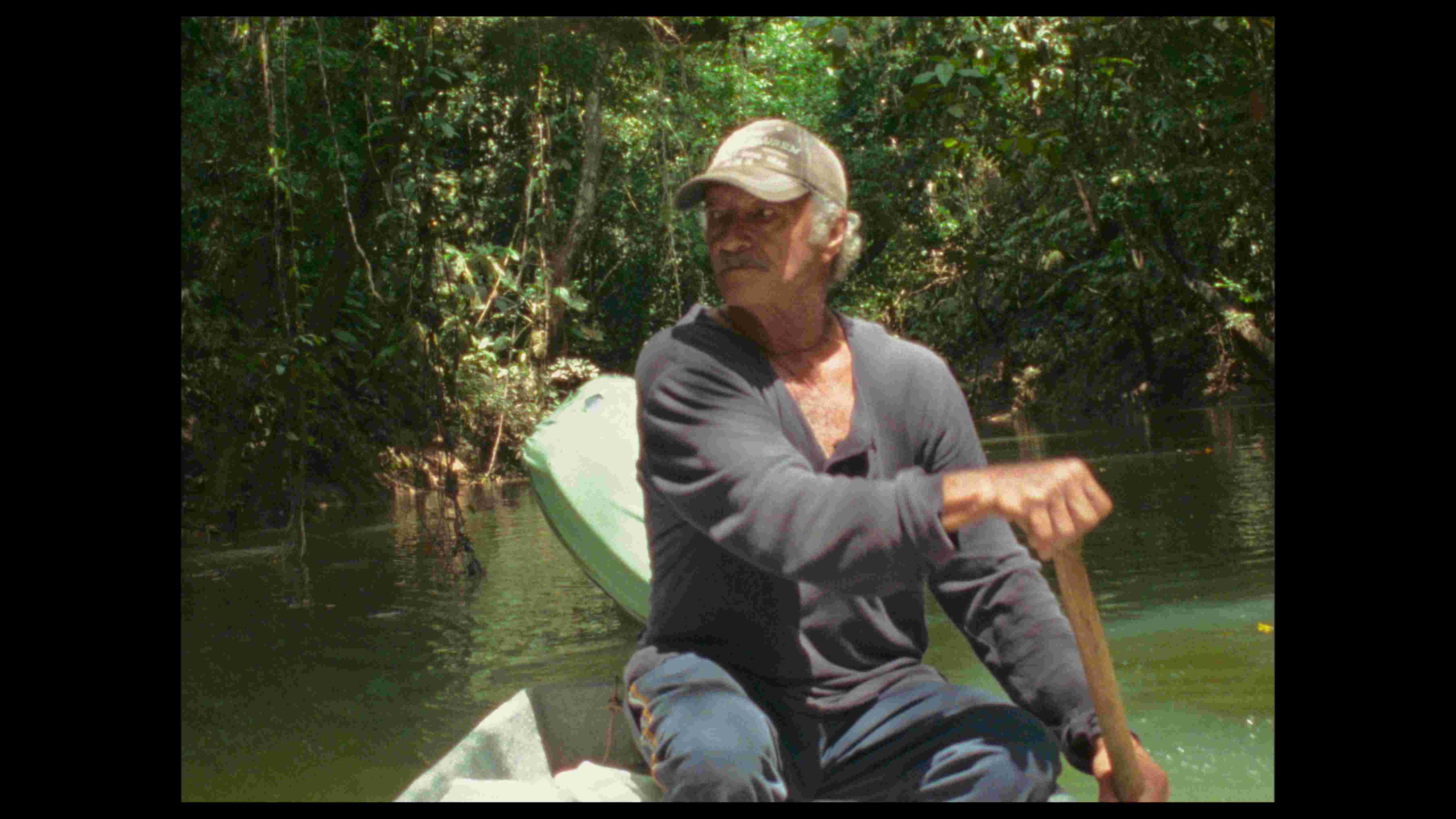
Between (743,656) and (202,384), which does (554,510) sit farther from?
(202,384)

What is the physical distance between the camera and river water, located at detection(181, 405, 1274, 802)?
4812 millimetres

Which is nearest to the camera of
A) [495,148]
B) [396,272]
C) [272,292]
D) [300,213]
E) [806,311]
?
[806,311]

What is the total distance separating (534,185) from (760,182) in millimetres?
6559

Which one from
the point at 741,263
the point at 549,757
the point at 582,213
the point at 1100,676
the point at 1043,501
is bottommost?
the point at 549,757

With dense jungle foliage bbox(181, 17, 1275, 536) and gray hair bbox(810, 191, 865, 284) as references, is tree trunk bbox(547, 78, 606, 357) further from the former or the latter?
gray hair bbox(810, 191, 865, 284)

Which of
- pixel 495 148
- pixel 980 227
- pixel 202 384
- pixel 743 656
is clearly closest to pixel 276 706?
pixel 202 384

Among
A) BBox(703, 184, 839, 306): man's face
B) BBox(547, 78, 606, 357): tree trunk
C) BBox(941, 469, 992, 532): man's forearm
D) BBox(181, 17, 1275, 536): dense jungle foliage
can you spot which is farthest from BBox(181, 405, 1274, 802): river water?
BBox(547, 78, 606, 357): tree trunk

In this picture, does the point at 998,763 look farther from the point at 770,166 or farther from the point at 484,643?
the point at 484,643

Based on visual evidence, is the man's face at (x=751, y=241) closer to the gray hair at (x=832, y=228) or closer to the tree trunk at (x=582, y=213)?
the gray hair at (x=832, y=228)

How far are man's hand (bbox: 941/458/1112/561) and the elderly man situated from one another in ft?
0.22

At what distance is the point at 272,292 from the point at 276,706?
213cm

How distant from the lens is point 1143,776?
2129 millimetres

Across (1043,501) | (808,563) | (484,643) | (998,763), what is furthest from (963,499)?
(484,643)

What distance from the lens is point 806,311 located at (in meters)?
2.52
